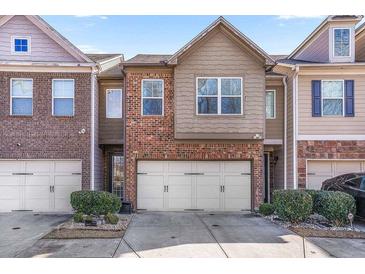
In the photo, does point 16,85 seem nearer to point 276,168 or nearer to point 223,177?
point 223,177

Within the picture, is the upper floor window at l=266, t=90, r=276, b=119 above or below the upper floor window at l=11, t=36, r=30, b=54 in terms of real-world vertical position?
below

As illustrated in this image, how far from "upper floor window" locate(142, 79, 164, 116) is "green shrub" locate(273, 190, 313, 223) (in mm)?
5599

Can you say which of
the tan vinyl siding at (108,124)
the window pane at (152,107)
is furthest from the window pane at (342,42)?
the tan vinyl siding at (108,124)

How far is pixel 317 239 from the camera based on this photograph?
9656 mm

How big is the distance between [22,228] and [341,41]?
13.5 m

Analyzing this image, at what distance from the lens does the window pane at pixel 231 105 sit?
13820 millimetres

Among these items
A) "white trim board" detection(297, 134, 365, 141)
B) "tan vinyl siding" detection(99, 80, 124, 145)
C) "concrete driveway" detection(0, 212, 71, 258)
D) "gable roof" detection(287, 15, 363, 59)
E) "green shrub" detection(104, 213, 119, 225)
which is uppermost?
"gable roof" detection(287, 15, 363, 59)

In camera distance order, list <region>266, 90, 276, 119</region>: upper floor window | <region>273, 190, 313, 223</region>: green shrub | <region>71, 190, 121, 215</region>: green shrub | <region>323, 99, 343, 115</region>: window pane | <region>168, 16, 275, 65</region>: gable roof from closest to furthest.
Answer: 1. <region>273, 190, 313, 223</region>: green shrub
2. <region>71, 190, 121, 215</region>: green shrub
3. <region>168, 16, 275, 65</region>: gable roof
4. <region>323, 99, 343, 115</region>: window pane
5. <region>266, 90, 276, 119</region>: upper floor window

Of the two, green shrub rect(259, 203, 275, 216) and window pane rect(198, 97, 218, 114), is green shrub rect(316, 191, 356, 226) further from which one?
window pane rect(198, 97, 218, 114)

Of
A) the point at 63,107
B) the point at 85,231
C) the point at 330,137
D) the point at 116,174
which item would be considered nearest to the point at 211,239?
the point at 85,231

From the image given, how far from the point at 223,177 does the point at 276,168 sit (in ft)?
10.4

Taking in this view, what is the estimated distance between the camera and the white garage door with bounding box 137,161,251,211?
1434 cm

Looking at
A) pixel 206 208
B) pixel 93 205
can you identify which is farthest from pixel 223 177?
pixel 93 205

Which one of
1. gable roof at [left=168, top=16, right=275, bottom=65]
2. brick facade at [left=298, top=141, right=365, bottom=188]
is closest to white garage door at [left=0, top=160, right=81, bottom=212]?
gable roof at [left=168, top=16, right=275, bottom=65]
